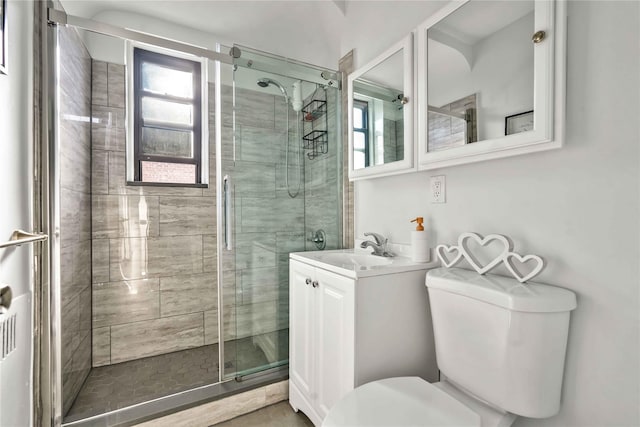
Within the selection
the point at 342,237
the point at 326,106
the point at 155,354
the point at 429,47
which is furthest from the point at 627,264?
the point at 155,354

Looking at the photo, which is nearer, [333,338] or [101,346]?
[333,338]

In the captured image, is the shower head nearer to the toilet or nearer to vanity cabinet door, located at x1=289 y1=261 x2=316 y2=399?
vanity cabinet door, located at x1=289 y1=261 x2=316 y2=399

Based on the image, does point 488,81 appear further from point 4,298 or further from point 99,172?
point 99,172

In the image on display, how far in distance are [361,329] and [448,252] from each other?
0.49 m

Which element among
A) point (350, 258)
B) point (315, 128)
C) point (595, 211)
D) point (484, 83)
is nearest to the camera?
point (595, 211)

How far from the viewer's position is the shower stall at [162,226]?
59.4 inches

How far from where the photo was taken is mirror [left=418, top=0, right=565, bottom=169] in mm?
871

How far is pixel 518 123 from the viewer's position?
3.14ft

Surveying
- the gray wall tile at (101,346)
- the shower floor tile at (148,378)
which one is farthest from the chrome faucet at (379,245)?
the gray wall tile at (101,346)

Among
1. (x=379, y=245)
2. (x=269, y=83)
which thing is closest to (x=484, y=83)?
(x=379, y=245)

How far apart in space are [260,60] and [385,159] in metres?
0.97

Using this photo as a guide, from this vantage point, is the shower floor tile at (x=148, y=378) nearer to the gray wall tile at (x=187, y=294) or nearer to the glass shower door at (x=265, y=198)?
the glass shower door at (x=265, y=198)

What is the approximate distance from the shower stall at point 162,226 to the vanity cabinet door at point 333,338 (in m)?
0.49

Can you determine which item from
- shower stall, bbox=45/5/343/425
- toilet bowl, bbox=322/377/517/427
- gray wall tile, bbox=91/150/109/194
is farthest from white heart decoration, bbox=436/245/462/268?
gray wall tile, bbox=91/150/109/194
